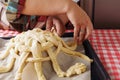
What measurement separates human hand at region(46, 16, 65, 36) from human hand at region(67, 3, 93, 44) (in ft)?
0.24

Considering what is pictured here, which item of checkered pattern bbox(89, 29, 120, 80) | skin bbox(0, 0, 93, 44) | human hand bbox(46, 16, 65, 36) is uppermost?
skin bbox(0, 0, 93, 44)

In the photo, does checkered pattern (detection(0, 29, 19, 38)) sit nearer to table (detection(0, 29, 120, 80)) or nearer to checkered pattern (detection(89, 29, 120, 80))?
table (detection(0, 29, 120, 80))

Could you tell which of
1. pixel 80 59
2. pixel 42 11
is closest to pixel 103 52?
pixel 80 59

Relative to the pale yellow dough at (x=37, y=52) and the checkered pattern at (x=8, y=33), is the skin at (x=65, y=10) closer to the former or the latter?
the pale yellow dough at (x=37, y=52)

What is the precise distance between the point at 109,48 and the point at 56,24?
191 mm

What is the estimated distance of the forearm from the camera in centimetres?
70

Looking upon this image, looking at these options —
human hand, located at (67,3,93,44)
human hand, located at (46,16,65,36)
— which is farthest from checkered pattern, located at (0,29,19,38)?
human hand, located at (67,3,93,44)

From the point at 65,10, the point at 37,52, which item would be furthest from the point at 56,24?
the point at 37,52

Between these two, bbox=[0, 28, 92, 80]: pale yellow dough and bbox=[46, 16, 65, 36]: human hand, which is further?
bbox=[46, 16, 65, 36]: human hand

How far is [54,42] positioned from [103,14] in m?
0.46

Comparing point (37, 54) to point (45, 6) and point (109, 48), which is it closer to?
point (45, 6)

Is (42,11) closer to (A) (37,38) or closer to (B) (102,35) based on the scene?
(A) (37,38)

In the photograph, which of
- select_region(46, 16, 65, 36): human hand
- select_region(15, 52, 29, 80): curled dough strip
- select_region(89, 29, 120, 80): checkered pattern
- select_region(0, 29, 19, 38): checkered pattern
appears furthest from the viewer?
select_region(0, 29, 19, 38): checkered pattern

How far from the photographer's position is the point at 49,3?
70 cm
